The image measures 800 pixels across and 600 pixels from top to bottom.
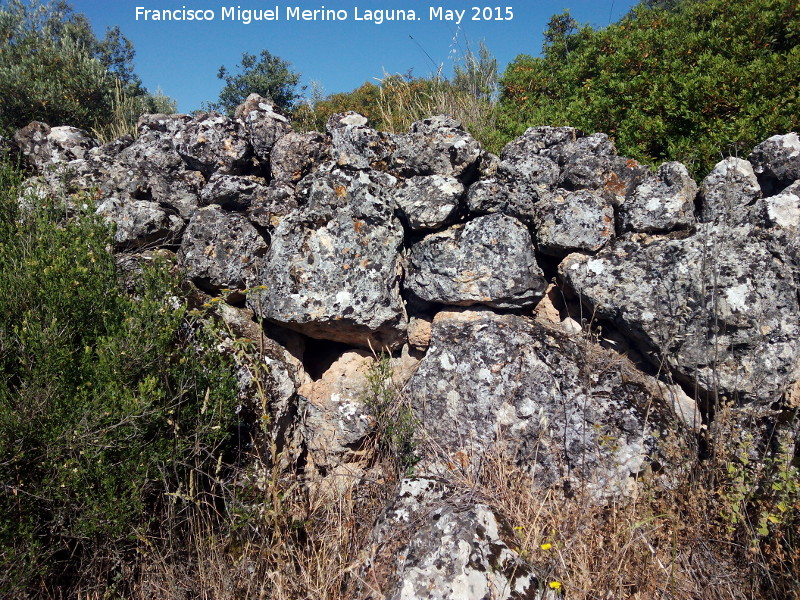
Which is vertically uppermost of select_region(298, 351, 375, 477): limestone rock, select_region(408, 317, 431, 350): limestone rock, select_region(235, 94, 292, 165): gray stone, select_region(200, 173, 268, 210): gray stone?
select_region(235, 94, 292, 165): gray stone

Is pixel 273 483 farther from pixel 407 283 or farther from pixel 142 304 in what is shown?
pixel 407 283

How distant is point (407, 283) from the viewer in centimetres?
362

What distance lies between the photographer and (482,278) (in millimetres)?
3375

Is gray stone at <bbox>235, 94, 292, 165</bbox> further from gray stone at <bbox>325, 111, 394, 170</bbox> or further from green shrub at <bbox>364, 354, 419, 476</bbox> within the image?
green shrub at <bbox>364, 354, 419, 476</bbox>

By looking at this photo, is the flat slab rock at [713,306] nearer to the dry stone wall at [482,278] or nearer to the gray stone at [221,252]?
the dry stone wall at [482,278]

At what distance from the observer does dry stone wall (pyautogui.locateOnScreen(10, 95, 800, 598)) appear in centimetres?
300

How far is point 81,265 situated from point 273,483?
1.53 m

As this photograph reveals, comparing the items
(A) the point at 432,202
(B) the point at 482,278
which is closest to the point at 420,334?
(B) the point at 482,278

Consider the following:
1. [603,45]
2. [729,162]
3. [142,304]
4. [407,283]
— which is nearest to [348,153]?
[407,283]

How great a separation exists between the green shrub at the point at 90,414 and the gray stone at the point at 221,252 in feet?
1.99

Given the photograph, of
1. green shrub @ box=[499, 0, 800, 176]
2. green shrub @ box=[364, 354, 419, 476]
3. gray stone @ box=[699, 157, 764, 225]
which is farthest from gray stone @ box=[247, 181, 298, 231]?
gray stone @ box=[699, 157, 764, 225]

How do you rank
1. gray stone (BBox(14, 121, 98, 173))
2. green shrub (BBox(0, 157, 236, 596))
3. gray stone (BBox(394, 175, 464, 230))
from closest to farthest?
1. green shrub (BBox(0, 157, 236, 596))
2. gray stone (BBox(394, 175, 464, 230))
3. gray stone (BBox(14, 121, 98, 173))

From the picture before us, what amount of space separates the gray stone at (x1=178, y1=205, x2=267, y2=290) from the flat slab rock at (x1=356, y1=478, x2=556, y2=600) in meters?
1.81

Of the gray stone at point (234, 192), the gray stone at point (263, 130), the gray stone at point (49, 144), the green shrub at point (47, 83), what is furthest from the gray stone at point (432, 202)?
the green shrub at point (47, 83)
